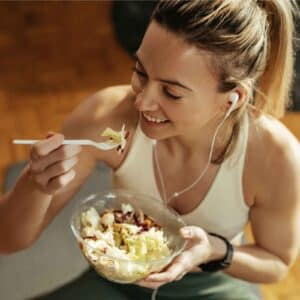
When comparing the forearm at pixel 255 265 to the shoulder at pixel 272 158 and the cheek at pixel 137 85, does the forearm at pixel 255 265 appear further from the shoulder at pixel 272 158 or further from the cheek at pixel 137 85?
the cheek at pixel 137 85

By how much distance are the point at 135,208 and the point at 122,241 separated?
14 centimetres

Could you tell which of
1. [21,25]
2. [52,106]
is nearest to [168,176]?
[52,106]

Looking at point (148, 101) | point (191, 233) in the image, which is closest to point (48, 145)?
point (148, 101)

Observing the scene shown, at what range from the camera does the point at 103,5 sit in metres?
2.81

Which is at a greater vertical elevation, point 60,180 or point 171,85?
point 171,85

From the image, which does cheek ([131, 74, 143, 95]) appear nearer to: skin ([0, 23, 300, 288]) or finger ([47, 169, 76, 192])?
skin ([0, 23, 300, 288])

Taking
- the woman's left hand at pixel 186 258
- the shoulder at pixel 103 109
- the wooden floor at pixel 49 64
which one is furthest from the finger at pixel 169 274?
the wooden floor at pixel 49 64

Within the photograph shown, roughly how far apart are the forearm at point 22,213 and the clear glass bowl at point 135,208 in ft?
0.23

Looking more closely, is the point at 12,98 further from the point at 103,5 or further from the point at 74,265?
the point at 74,265

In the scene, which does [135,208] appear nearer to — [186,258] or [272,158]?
[186,258]

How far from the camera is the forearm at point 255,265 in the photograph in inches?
48.2

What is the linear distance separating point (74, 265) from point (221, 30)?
0.83m

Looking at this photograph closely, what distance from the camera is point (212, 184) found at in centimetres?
122

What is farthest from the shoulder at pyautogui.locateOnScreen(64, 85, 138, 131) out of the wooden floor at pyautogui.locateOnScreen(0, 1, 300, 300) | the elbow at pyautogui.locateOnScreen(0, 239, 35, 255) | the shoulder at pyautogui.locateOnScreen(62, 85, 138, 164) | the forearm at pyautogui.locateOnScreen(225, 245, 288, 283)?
the wooden floor at pyautogui.locateOnScreen(0, 1, 300, 300)
